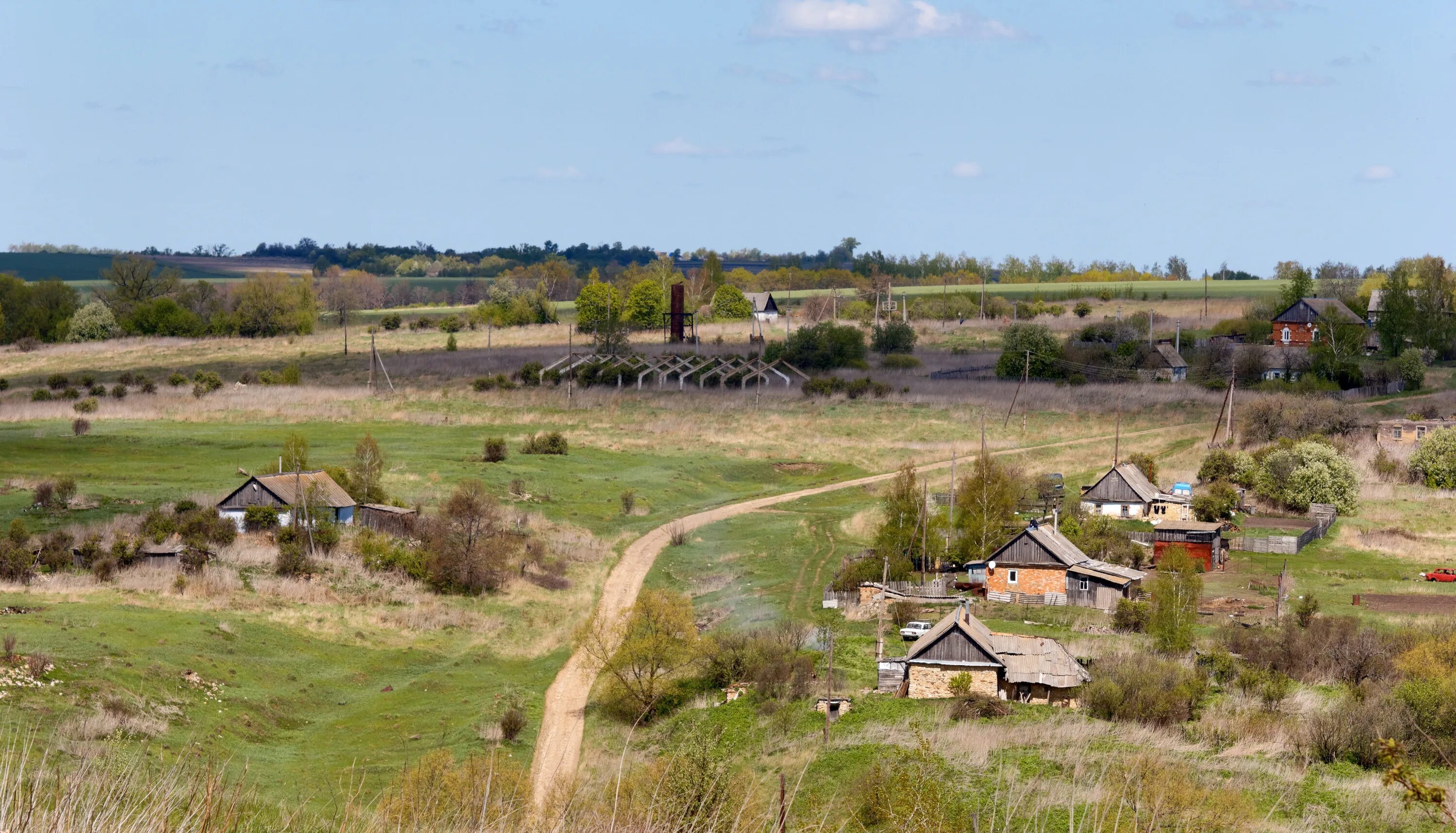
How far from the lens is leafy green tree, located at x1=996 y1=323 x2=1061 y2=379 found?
101 m

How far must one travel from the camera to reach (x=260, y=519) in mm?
49344

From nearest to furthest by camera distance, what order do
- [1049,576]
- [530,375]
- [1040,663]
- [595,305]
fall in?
[1040,663] → [1049,576] → [530,375] → [595,305]

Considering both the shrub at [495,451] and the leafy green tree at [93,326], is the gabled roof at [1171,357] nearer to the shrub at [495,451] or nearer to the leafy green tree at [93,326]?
the shrub at [495,451]

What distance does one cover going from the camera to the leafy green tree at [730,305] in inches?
5969

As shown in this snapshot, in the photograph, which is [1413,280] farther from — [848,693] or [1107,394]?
[848,693]

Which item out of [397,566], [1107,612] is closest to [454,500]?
[397,566]

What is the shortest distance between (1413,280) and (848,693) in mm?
123665

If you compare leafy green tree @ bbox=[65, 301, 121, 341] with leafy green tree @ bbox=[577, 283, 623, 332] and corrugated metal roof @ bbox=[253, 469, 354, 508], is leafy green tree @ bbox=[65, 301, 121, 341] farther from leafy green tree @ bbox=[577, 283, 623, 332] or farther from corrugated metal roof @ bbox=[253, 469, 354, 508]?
corrugated metal roof @ bbox=[253, 469, 354, 508]

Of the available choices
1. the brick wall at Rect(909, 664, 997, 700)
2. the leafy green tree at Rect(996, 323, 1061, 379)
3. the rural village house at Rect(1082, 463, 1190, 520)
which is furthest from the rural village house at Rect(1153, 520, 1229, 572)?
the leafy green tree at Rect(996, 323, 1061, 379)

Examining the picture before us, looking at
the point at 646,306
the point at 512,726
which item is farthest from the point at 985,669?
the point at 646,306

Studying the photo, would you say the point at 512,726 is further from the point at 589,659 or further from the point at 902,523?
the point at 902,523

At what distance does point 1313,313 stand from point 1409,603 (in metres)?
69.7

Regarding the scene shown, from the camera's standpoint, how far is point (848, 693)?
1401 inches

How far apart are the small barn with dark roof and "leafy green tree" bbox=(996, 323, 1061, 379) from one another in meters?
18.7
